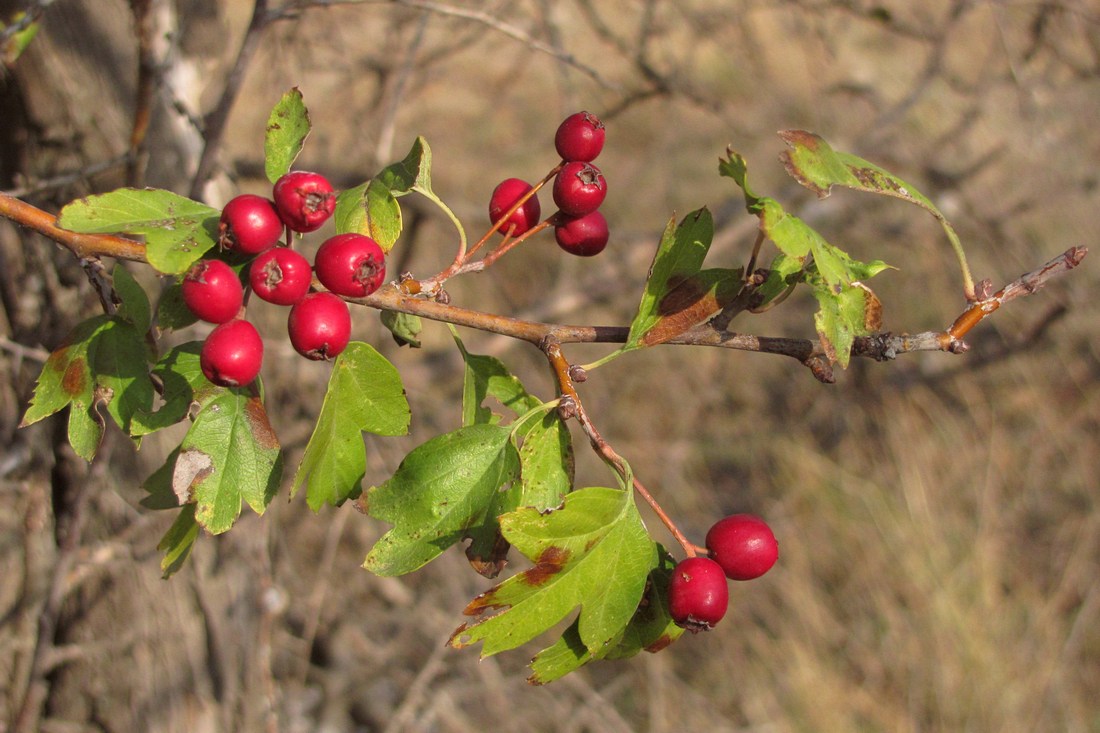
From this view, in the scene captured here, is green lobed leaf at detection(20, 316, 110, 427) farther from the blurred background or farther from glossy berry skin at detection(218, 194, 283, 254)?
the blurred background

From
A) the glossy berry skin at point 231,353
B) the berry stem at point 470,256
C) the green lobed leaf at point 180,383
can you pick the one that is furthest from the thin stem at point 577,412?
the green lobed leaf at point 180,383

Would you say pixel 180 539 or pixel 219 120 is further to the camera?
pixel 219 120

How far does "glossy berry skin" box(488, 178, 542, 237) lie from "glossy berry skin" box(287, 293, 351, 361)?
1.22 feet

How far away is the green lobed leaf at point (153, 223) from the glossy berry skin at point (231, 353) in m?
0.09

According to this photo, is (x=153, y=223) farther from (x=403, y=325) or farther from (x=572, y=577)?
(x=572, y=577)

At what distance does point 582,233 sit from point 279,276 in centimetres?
47

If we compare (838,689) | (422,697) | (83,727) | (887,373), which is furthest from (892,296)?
(83,727)

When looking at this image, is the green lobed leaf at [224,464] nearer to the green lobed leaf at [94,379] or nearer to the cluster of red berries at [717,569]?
the green lobed leaf at [94,379]

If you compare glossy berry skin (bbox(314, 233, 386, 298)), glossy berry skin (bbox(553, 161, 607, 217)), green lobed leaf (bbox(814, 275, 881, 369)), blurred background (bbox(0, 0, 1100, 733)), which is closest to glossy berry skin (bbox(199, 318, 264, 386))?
glossy berry skin (bbox(314, 233, 386, 298))

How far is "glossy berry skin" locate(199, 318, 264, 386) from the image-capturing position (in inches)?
37.8

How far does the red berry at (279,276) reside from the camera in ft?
3.10

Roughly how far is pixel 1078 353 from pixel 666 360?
2.52 metres

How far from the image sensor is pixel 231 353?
0.96 metres

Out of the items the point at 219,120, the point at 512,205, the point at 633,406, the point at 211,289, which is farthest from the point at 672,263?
the point at 633,406
